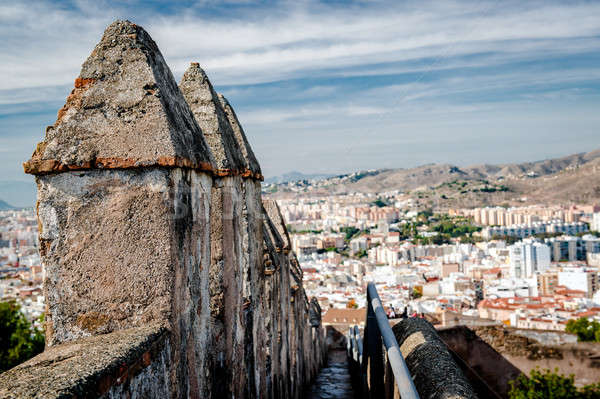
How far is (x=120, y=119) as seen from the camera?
7.70 ft

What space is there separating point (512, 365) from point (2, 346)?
13656 mm

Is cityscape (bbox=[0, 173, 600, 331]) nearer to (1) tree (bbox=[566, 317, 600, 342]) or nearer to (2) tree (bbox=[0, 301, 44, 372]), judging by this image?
(2) tree (bbox=[0, 301, 44, 372])

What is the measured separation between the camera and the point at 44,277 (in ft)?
7.40

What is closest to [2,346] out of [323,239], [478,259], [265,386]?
[265,386]

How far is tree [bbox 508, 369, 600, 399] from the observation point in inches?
263

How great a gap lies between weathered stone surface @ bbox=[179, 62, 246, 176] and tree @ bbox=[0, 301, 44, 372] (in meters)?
12.6

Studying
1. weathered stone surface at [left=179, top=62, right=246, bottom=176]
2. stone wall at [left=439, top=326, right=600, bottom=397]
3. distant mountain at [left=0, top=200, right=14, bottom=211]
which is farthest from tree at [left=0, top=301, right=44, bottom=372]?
distant mountain at [left=0, top=200, right=14, bottom=211]

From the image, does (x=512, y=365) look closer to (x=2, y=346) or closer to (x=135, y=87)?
(x=135, y=87)

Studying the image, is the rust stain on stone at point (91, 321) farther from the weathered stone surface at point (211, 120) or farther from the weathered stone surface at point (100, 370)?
the weathered stone surface at point (211, 120)

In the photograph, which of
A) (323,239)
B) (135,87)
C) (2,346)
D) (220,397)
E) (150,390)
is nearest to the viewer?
(150,390)

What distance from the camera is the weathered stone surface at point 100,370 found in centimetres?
149

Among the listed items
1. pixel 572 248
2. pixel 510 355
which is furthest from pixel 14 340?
pixel 572 248

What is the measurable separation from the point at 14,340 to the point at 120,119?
14906 mm

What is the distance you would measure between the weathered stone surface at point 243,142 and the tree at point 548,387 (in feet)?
14.9
